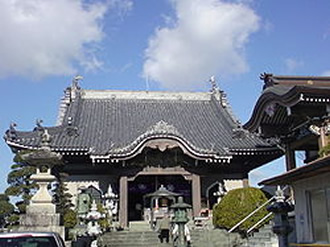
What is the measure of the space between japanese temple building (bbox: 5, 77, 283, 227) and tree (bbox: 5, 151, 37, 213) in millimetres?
1276

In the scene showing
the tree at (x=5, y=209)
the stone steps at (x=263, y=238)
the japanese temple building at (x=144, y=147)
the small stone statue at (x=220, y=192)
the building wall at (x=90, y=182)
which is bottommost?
the stone steps at (x=263, y=238)

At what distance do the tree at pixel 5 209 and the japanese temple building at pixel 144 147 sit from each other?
2.50 metres

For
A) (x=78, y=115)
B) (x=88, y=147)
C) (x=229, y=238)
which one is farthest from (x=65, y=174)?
(x=229, y=238)

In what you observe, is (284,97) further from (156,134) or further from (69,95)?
(69,95)

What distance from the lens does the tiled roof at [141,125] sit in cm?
2186

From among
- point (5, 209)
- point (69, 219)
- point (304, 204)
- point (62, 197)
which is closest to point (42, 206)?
point (69, 219)

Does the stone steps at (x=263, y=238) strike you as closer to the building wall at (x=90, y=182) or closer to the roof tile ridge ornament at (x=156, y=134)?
the roof tile ridge ornament at (x=156, y=134)

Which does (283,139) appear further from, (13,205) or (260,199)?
(13,205)

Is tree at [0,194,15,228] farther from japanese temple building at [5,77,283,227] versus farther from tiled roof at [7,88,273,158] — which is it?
tiled roof at [7,88,273,158]

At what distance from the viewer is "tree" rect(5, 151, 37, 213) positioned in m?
20.5

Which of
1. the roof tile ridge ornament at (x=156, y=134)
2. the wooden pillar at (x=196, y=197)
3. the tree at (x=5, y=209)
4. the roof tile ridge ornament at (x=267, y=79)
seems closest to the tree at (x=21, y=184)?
the tree at (x=5, y=209)

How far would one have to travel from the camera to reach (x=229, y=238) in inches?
686

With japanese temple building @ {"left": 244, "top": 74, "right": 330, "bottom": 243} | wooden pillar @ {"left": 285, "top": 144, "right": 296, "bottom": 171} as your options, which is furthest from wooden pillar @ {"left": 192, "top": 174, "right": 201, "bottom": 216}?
wooden pillar @ {"left": 285, "top": 144, "right": 296, "bottom": 171}

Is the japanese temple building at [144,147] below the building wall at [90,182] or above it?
above
